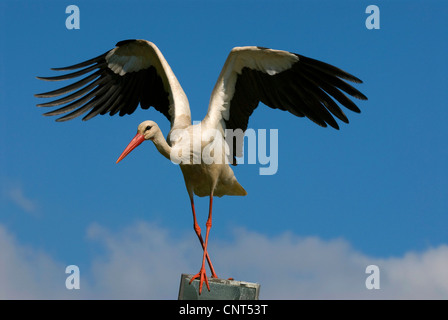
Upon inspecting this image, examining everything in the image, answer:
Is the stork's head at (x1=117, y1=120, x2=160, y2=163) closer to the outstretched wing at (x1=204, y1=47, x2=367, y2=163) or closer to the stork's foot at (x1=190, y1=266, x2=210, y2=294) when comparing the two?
the outstretched wing at (x1=204, y1=47, x2=367, y2=163)

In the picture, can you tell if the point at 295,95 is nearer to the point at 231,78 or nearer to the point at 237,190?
the point at 231,78

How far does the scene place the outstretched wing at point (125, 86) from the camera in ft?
19.2

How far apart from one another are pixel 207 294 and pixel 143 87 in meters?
2.88

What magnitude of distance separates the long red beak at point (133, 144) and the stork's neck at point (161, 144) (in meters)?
0.13

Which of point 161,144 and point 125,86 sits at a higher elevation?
point 125,86

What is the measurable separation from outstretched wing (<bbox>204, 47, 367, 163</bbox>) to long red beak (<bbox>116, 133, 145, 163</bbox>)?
0.80m

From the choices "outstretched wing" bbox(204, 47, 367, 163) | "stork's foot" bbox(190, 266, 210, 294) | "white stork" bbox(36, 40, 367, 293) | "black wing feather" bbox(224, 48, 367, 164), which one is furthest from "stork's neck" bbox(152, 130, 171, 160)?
"stork's foot" bbox(190, 266, 210, 294)

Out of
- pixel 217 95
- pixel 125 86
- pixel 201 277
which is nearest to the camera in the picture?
pixel 201 277

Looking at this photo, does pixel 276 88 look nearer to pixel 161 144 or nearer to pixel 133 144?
pixel 161 144

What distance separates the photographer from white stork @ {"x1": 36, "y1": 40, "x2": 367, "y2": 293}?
5277 millimetres

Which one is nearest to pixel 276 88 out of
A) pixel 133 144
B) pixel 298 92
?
pixel 298 92

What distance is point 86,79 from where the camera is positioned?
6117 mm

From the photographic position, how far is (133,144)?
197 inches

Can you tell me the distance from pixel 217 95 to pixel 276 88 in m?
0.67
